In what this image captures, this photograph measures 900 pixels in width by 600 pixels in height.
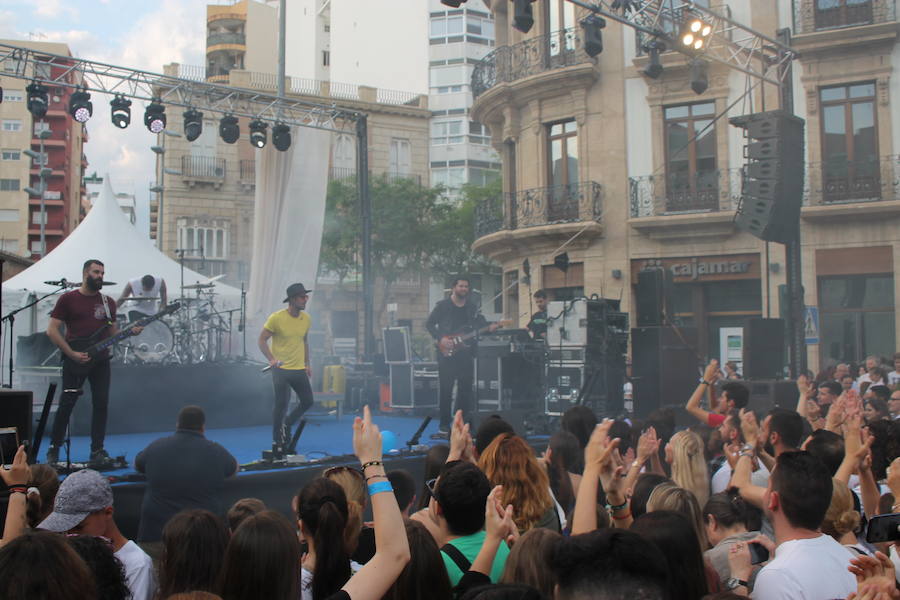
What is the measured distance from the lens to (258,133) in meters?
15.1

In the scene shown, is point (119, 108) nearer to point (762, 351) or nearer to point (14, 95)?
point (762, 351)

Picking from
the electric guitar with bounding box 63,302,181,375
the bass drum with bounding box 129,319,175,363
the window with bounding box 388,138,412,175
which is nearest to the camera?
the electric guitar with bounding box 63,302,181,375

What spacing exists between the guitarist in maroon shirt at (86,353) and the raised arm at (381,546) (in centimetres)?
604

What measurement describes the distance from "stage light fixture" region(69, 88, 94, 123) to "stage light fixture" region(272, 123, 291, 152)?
3002mm

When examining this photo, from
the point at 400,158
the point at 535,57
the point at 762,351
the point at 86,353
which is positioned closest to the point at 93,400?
the point at 86,353

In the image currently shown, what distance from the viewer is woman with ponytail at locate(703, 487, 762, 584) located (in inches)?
130

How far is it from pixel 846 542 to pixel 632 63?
68.2 ft

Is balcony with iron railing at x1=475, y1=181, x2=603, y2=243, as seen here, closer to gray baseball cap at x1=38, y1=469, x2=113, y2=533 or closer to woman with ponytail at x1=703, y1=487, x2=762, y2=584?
woman with ponytail at x1=703, y1=487, x2=762, y2=584

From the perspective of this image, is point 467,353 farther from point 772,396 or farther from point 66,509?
point 66,509

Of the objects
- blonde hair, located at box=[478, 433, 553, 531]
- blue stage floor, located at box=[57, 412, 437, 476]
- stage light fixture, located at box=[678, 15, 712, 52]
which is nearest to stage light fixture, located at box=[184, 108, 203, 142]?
blue stage floor, located at box=[57, 412, 437, 476]

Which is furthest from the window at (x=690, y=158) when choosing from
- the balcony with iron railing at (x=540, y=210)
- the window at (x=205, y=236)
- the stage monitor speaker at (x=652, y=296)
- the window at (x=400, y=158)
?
the window at (x=205, y=236)

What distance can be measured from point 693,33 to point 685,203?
922 centimetres

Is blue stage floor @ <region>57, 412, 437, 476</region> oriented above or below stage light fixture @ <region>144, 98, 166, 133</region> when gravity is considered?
below

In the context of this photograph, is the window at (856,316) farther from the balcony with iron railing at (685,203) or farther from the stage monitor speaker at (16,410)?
the stage monitor speaker at (16,410)
